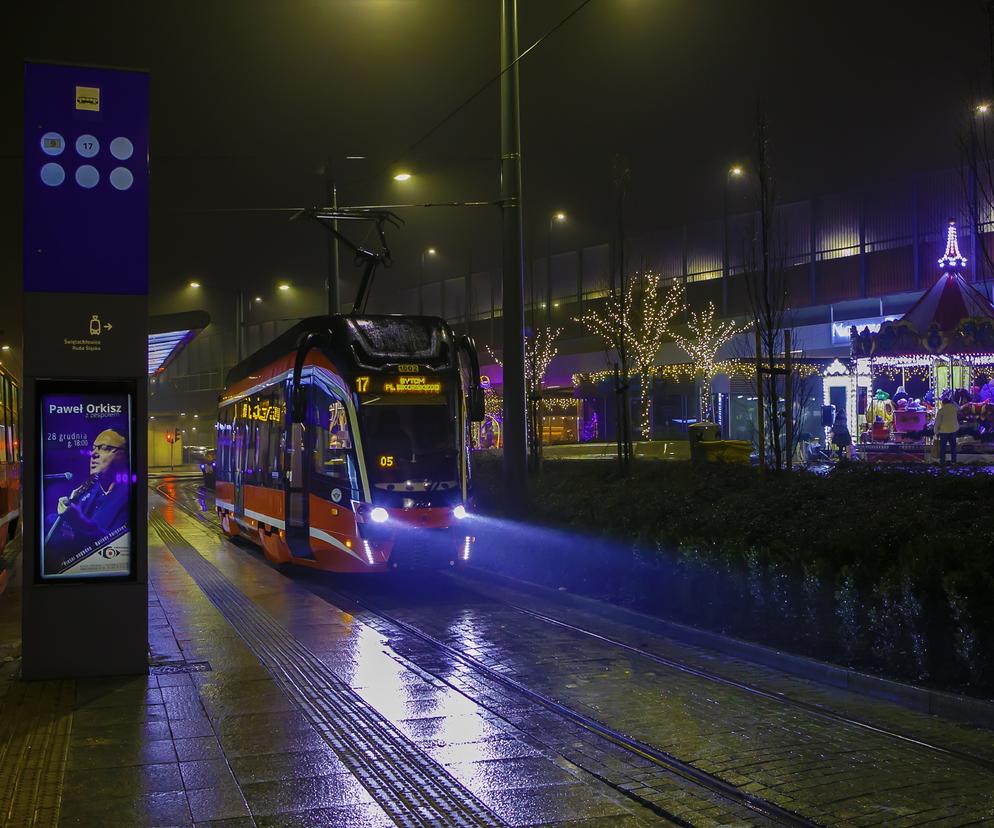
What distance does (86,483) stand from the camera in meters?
9.23

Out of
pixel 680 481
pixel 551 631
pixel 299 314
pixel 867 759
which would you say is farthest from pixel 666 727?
pixel 299 314

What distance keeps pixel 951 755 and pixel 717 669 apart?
9.52ft

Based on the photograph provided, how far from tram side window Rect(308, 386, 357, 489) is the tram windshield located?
0.33 m

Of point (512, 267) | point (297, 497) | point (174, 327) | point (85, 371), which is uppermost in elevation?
point (174, 327)

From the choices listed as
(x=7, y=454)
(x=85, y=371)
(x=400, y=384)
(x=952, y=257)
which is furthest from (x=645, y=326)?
(x=85, y=371)

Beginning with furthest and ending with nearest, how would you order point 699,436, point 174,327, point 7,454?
1. point 174,327
2. point 699,436
3. point 7,454

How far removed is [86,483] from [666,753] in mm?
5250

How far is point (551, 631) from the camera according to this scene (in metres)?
11.7

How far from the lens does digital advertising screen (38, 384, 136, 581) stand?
9.09 metres

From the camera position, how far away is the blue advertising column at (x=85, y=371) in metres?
9.05

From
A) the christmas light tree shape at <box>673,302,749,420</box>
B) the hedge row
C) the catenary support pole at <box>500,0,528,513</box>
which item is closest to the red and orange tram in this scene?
the catenary support pole at <box>500,0,528,513</box>

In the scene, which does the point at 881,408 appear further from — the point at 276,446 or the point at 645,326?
the point at 276,446

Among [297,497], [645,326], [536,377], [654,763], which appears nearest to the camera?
[654,763]

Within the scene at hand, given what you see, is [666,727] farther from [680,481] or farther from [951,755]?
[680,481]
